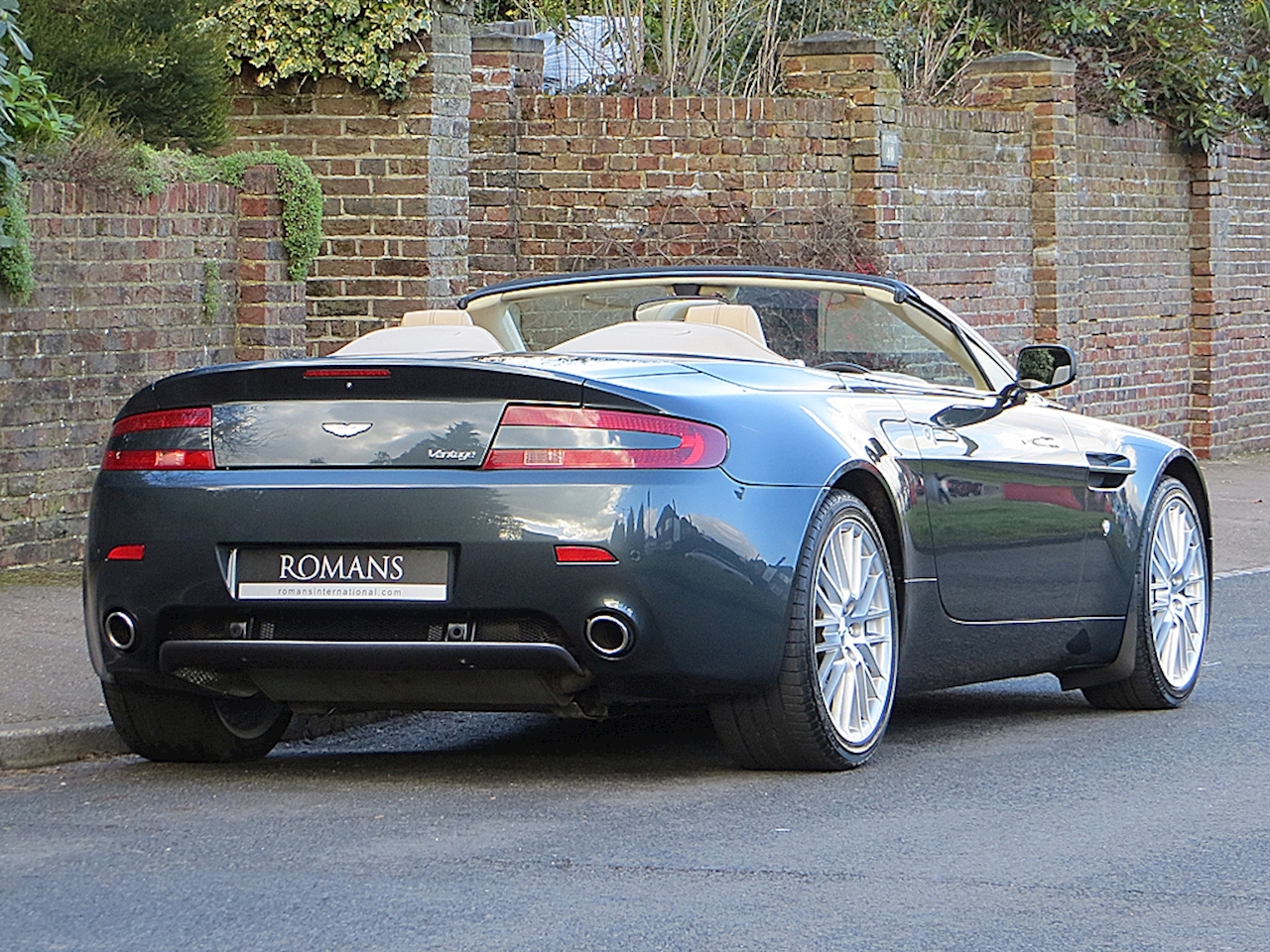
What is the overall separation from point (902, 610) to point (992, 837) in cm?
123

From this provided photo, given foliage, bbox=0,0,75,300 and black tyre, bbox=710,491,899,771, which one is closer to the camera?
black tyre, bbox=710,491,899,771

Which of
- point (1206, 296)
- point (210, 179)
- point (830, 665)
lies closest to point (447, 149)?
point (210, 179)

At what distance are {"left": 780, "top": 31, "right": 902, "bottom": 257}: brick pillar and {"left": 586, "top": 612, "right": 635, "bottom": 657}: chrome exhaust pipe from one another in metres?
10.1

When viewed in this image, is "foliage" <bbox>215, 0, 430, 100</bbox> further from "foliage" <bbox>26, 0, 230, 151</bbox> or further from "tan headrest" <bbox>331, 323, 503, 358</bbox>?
"tan headrest" <bbox>331, 323, 503, 358</bbox>

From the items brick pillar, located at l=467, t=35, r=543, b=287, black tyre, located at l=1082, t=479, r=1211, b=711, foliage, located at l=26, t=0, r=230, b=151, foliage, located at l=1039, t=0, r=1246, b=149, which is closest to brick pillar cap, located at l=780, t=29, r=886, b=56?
brick pillar, located at l=467, t=35, r=543, b=287

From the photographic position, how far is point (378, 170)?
13375 millimetres

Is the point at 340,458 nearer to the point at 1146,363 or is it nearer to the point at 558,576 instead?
the point at 558,576

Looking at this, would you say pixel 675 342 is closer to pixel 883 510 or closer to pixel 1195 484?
pixel 883 510

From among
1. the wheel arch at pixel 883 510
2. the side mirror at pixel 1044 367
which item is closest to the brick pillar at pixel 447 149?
the side mirror at pixel 1044 367

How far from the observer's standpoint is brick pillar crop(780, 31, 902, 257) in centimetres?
1562

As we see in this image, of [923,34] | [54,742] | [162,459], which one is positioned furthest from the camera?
[923,34]

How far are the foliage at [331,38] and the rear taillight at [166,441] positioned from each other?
7.03 metres

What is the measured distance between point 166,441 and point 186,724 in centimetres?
91

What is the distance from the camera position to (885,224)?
15.8 metres
